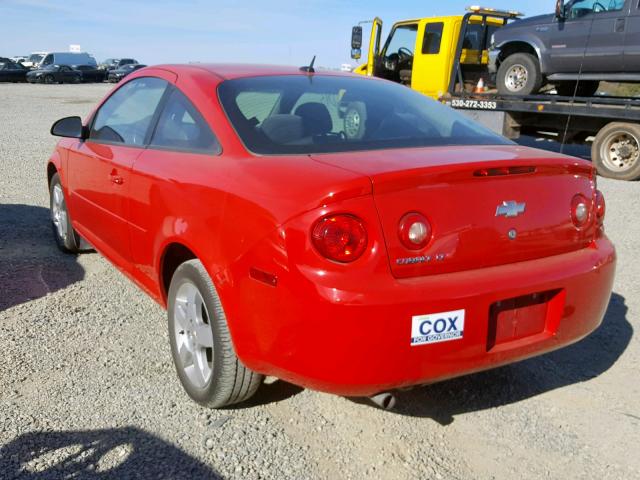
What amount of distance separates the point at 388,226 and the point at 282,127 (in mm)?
898

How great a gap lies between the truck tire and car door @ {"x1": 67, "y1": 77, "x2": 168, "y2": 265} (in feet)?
25.5

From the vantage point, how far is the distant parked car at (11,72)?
39.8 metres

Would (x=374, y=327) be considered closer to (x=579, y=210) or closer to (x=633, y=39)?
(x=579, y=210)

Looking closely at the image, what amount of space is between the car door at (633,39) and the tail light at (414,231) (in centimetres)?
846

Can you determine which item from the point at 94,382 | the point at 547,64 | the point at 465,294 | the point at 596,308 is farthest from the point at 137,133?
the point at 547,64

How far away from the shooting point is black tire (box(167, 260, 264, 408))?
260 centimetres

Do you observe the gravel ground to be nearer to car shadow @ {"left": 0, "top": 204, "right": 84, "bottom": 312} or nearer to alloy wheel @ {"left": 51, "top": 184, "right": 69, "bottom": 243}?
car shadow @ {"left": 0, "top": 204, "right": 84, "bottom": 312}

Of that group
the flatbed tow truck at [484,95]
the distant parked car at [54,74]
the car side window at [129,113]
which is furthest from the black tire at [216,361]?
the distant parked car at [54,74]

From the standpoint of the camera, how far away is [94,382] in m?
3.11

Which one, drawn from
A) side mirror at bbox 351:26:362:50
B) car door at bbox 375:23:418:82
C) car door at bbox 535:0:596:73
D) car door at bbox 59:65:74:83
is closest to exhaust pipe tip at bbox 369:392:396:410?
car door at bbox 535:0:596:73

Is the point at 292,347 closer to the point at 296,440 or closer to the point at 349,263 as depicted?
the point at 349,263

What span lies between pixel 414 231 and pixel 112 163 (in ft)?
6.90

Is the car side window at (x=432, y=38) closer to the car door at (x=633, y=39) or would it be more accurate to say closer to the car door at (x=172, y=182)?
the car door at (x=633, y=39)

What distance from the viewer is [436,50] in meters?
13.1
